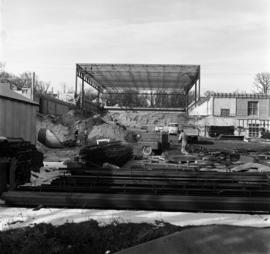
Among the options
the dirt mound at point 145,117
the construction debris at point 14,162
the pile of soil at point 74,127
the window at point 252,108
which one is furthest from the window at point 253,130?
the construction debris at point 14,162

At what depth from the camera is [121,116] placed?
63719 millimetres

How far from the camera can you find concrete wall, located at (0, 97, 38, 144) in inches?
530

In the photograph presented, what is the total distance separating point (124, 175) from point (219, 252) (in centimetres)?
615

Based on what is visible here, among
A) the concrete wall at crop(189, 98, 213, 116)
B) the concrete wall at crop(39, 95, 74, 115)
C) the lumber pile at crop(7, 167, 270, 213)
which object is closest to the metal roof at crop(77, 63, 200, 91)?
the concrete wall at crop(189, 98, 213, 116)

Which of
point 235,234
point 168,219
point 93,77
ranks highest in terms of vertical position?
point 93,77

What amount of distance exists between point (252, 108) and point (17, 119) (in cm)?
3618

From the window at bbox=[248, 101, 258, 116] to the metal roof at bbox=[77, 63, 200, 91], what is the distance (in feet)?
23.7

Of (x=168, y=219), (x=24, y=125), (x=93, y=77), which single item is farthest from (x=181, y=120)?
(x=168, y=219)

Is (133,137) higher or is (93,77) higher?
(93,77)

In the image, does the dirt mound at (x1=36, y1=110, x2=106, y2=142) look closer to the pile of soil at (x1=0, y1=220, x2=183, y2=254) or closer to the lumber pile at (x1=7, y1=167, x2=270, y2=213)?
the lumber pile at (x1=7, y1=167, x2=270, y2=213)

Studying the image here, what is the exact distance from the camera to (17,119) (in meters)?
14.6

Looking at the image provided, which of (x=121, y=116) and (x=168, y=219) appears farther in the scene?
(x=121, y=116)

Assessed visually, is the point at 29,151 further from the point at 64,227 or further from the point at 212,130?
the point at 212,130

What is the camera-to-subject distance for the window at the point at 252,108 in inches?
1790
